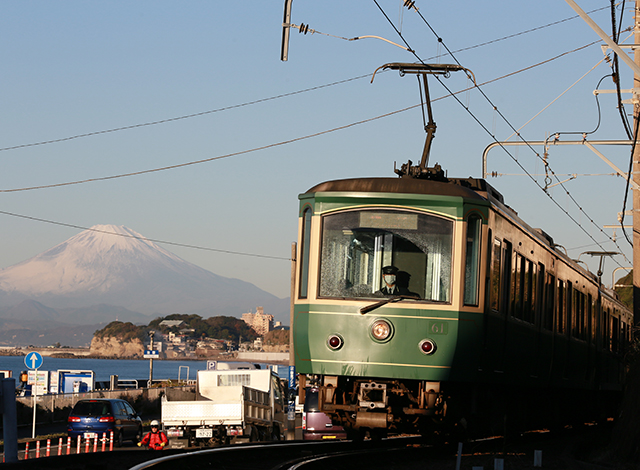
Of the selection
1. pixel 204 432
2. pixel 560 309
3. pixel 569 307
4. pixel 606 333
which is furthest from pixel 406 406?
pixel 606 333

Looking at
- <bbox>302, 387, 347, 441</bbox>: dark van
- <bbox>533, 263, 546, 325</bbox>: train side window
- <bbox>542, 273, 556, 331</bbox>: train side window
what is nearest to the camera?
→ <bbox>533, 263, 546, 325</bbox>: train side window

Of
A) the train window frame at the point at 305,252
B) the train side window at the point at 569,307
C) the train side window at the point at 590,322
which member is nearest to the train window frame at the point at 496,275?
the train window frame at the point at 305,252

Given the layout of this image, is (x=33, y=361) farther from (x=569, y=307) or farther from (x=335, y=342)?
(x=335, y=342)

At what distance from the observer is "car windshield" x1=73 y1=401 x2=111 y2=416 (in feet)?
84.5

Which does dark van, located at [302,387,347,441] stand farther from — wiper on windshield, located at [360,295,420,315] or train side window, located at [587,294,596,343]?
wiper on windshield, located at [360,295,420,315]

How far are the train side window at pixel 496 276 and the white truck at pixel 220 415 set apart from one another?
39.2ft

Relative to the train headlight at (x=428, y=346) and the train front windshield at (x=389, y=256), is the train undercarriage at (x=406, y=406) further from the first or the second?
the train front windshield at (x=389, y=256)

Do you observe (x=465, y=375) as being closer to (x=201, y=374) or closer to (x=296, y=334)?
(x=296, y=334)

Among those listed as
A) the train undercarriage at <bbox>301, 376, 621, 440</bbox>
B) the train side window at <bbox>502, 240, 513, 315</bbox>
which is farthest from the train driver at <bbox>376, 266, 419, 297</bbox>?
the train side window at <bbox>502, 240, 513, 315</bbox>

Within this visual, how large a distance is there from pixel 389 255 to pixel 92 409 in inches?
641

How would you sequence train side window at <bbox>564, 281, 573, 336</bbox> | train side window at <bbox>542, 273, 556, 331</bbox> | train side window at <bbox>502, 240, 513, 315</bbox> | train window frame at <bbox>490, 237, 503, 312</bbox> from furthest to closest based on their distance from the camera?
train side window at <bbox>564, 281, 573, 336</bbox> < train side window at <bbox>542, 273, 556, 331</bbox> < train side window at <bbox>502, 240, 513, 315</bbox> < train window frame at <bbox>490, 237, 503, 312</bbox>

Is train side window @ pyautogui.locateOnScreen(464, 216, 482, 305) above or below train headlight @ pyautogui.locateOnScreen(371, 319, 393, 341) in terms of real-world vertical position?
above

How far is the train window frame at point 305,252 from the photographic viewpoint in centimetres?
1230

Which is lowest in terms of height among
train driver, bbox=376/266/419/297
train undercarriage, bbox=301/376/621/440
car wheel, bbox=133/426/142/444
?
car wheel, bbox=133/426/142/444
